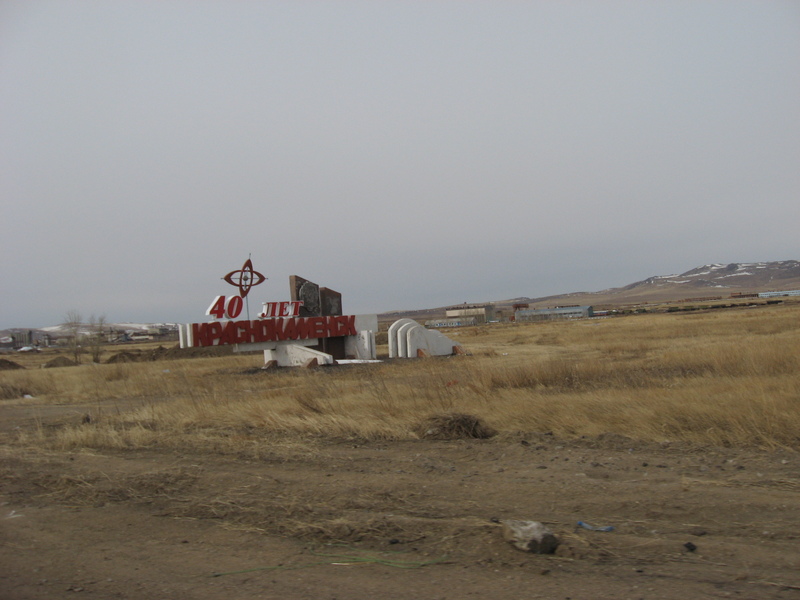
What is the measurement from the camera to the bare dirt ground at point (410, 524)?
376 centimetres

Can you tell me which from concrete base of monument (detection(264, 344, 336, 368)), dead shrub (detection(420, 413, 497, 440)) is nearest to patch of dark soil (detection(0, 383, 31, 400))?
concrete base of monument (detection(264, 344, 336, 368))

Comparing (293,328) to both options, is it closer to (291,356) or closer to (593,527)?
(291,356)

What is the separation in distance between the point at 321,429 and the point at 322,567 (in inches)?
180

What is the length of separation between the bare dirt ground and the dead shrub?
0.49 m

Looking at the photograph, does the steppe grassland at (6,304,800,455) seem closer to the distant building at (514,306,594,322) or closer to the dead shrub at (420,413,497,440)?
the dead shrub at (420,413,497,440)

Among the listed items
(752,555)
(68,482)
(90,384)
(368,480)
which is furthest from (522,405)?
(90,384)

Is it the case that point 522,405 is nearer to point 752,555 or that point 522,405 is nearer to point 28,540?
point 752,555

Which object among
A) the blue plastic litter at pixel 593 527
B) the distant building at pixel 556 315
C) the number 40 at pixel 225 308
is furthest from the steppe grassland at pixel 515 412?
the distant building at pixel 556 315

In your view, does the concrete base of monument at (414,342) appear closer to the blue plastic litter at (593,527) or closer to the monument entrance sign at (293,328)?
the monument entrance sign at (293,328)

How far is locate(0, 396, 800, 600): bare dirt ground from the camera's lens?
376 centimetres

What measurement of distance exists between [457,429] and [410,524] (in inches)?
129

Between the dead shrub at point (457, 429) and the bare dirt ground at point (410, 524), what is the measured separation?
0.49 meters

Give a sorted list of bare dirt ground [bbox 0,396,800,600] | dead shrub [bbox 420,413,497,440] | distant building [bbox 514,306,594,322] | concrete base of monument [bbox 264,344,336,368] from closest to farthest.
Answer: bare dirt ground [bbox 0,396,800,600], dead shrub [bbox 420,413,497,440], concrete base of monument [bbox 264,344,336,368], distant building [bbox 514,306,594,322]

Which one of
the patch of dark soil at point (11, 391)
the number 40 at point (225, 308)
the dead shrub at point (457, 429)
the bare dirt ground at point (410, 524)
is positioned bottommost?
the patch of dark soil at point (11, 391)
